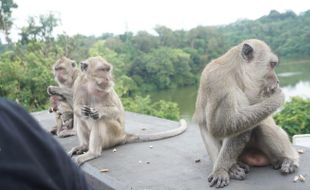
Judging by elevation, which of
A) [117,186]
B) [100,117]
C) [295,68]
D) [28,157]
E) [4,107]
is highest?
[4,107]

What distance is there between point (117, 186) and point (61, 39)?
23452mm

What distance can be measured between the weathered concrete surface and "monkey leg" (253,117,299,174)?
0.09m

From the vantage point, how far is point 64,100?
594cm

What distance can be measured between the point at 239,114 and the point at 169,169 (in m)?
1.18

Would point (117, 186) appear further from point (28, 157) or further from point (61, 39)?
point (61, 39)

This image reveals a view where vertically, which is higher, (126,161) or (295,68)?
(126,161)

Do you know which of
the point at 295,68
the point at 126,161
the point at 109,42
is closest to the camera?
the point at 126,161

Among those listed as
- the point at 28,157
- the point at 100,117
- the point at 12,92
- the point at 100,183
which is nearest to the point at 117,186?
the point at 100,183

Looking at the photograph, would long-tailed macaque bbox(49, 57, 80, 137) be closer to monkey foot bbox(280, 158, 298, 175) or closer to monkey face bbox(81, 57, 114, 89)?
monkey face bbox(81, 57, 114, 89)

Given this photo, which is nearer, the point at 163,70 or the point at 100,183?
the point at 100,183

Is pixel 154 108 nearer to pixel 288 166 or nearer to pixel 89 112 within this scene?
pixel 89 112

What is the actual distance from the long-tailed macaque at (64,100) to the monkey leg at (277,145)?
3.08 m

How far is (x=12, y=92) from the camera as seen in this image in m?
16.2

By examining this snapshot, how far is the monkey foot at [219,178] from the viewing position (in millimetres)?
3609
